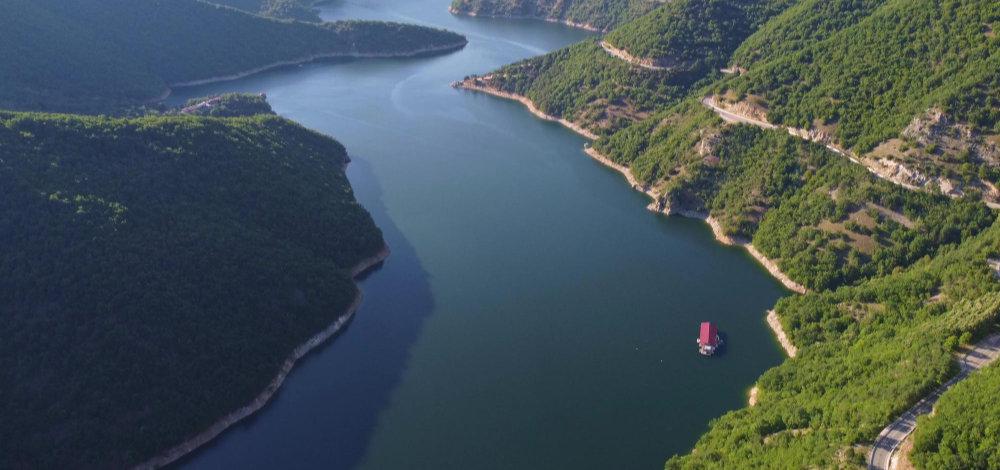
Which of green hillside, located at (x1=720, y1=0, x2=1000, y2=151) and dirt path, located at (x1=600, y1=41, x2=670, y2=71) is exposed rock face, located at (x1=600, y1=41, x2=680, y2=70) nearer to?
dirt path, located at (x1=600, y1=41, x2=670, y2=71)

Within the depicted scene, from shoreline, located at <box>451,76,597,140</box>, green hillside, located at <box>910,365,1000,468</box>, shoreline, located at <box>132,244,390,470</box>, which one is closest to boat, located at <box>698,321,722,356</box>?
green hillside, located at <box>910,365,1000,468</box>

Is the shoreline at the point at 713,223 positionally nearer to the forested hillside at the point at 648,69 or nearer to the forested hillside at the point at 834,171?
the forested hillside at the point at 834,171

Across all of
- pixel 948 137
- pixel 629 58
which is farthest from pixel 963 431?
pixel 629 58

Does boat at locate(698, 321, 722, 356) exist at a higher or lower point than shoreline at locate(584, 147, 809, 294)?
lower

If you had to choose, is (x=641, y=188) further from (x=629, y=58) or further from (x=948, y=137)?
(x=629, y=58)

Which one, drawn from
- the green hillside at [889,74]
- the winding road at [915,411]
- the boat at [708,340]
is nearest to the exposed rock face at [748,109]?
the green hillside at [889,74]

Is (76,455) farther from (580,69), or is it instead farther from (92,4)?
(92,4)
